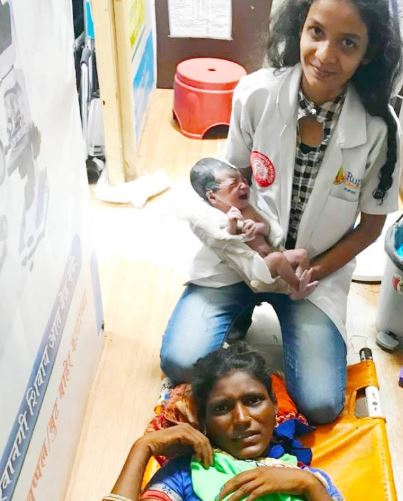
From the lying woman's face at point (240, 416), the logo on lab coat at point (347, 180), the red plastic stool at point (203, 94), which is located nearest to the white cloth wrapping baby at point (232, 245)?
the logo on lab coat at point (347, 180)

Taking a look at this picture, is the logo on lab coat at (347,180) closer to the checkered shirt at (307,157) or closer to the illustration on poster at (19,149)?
the checkered shirt at (307,157)

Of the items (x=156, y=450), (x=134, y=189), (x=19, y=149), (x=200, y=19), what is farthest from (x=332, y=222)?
(x=200, y=19)

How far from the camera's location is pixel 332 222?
147 centimetres

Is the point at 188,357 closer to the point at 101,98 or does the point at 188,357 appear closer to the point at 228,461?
the point at 228,461

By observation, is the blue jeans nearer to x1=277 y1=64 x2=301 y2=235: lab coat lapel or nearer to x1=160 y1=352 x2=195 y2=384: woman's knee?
x1=160 y1=352 x2=195 y2=384: woman's knee

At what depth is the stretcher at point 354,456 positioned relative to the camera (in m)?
1.28

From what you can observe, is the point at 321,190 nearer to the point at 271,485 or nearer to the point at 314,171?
the point at 314,171

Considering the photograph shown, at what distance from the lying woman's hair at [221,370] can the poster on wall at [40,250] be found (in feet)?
0.96

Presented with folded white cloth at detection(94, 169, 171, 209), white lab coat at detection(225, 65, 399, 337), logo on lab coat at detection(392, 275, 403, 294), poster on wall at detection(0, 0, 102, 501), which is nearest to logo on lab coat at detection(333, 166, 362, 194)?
white lab coat at detection(225, 65, 399, 337)

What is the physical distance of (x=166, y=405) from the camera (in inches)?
57.7

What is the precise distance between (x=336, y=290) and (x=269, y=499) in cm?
61

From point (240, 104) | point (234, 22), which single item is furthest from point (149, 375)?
point (234, 22)

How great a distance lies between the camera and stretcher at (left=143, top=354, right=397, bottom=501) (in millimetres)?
1279

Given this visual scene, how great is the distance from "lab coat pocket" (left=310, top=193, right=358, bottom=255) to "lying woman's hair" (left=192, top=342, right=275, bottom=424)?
355 millimetres
